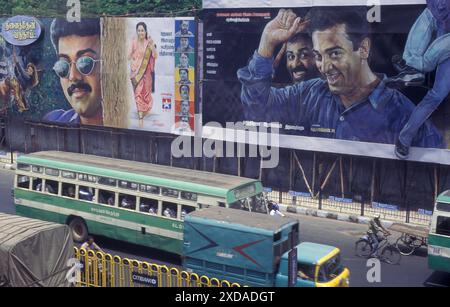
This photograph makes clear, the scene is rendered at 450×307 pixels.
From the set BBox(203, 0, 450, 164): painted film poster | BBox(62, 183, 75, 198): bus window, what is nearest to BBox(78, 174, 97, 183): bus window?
BBox(62, 183, 75, 198): bus window

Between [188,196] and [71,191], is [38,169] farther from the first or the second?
[188,196]

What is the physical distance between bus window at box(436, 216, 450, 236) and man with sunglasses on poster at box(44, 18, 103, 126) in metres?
19.4

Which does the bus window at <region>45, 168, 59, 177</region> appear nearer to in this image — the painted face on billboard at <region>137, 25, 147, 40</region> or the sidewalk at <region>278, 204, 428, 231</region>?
the sidewalk at <region>278, 204, 428, 231</region>

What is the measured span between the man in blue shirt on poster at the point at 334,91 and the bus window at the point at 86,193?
357 inches

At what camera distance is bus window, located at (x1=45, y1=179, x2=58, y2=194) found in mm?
20781

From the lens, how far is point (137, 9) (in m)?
42.6

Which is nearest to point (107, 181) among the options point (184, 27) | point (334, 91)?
point (334, 91)

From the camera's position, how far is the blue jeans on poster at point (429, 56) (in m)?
22.1

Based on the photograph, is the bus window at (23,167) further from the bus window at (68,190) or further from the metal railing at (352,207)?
the metal railing at (352,207)

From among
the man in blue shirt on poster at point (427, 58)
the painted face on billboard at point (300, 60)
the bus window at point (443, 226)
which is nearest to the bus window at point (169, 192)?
the bus window at point (443, 226)

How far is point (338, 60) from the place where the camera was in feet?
79.4

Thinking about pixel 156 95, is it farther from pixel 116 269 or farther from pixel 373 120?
pixel 116 269

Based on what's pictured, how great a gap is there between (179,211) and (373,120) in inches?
363

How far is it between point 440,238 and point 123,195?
8872 mm
